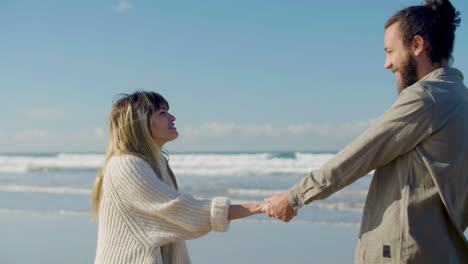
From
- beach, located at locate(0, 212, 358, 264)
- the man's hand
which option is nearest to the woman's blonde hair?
the man's hand

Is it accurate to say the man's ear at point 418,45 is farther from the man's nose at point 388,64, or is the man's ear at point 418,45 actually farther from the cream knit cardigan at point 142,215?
the cream knit cardigan at point 142,215

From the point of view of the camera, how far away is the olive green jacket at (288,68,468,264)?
216 cm

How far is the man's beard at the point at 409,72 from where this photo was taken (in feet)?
7.85

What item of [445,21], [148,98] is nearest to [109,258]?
[148,98]

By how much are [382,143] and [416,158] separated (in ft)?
0.54

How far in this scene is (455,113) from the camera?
2.25 m

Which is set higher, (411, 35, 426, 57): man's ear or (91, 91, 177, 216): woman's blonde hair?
(411, 35, 426, 57): man's ear

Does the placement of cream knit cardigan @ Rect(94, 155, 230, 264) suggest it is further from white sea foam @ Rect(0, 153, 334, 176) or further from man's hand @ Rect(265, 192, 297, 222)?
white sea foam @ Rect(0, 153, 334, 176)

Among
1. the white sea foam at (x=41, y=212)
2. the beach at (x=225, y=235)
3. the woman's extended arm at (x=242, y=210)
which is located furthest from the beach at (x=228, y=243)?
the woman's extended arm at (x=242, y=210)

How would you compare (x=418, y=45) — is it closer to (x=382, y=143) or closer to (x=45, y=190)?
(x=382, y=143)

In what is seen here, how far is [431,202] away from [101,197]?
1.75m

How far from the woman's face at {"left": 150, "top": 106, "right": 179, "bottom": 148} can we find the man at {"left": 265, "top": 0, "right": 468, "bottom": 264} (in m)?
0.93

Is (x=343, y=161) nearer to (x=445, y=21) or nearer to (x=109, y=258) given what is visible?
(x=445, y=21)

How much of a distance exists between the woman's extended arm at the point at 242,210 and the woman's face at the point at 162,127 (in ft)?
1.95
